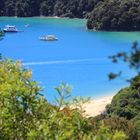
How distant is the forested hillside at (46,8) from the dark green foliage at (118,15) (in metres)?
13.4

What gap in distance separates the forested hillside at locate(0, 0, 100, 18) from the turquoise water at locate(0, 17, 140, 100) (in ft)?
6.61

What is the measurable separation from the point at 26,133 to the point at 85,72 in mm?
35481

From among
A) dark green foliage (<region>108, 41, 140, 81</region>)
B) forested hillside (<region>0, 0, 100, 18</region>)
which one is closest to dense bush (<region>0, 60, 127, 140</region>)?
dark green foliage (<region>108, 41, 140, 81</region>)

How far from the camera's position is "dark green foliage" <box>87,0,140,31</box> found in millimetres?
61938

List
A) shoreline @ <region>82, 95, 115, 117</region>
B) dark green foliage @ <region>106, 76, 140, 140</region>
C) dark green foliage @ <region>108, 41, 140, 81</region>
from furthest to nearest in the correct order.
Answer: shoreline @ <region>82, 95, 115, 117</region> < dark green foliage @ <region>106, 76, 140, 140</region> < dark green foliage @ <region>108, 41, 140, 81</region>

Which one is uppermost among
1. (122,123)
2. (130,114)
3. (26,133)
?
(26,133)

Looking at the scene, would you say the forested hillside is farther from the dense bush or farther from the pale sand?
the dense bush

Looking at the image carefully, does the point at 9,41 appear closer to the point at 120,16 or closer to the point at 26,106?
the point at 120,16

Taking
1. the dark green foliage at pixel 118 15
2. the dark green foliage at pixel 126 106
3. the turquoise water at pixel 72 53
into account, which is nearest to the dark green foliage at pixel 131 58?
the dark green foliage at pixel 126 106

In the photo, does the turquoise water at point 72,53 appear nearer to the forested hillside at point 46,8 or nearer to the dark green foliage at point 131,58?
the forested hillside at point 46,8

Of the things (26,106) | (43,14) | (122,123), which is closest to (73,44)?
(43,14)

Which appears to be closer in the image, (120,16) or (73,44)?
(73,44)

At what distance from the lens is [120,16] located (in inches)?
2438

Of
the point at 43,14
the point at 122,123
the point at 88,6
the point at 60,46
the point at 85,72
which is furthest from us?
the point at 43,14
